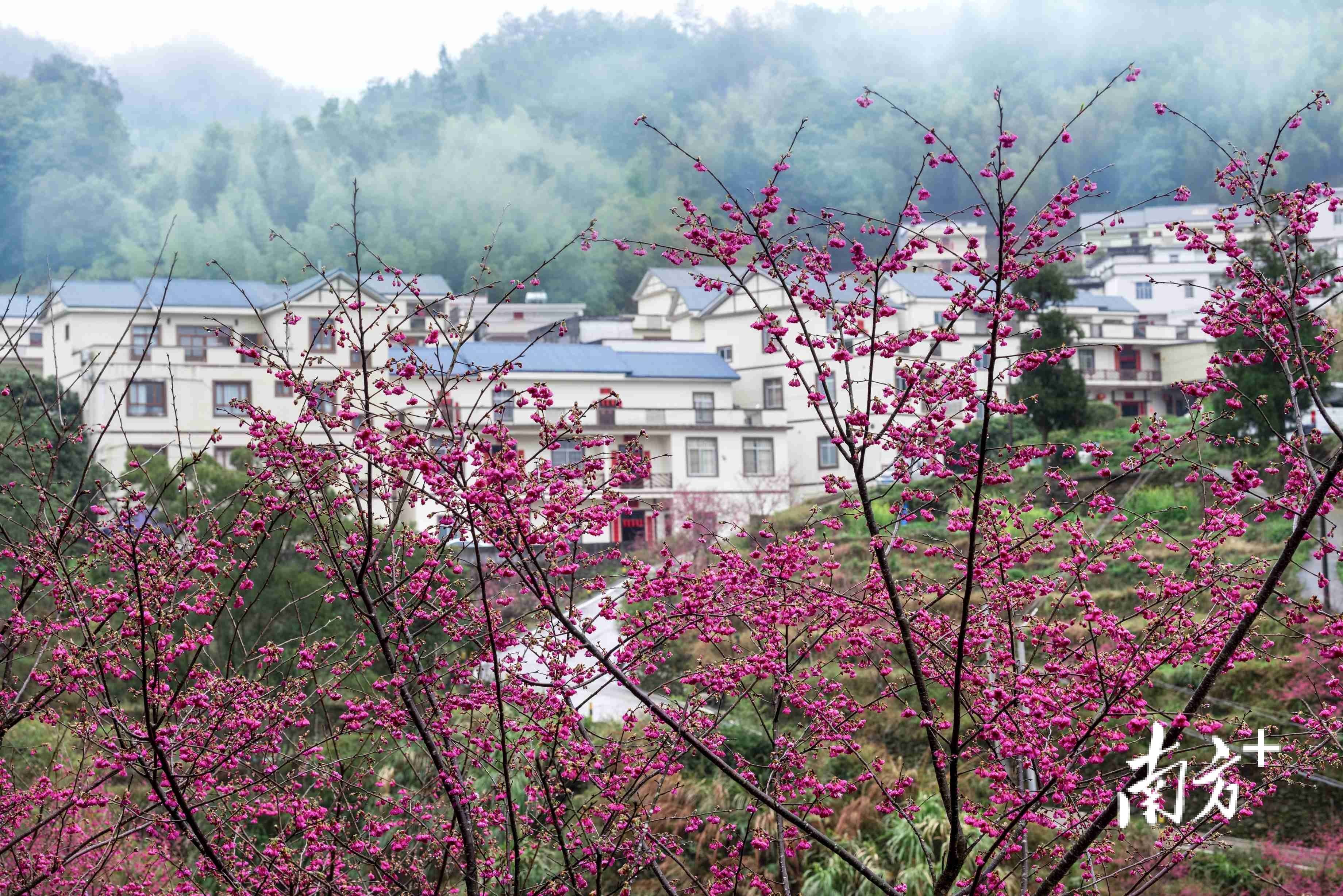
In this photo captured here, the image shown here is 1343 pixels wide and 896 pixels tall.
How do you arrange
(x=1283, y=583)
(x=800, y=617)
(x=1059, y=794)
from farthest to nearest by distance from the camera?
(x=1283, y=583), (x=800, y=617), (x=1059, y=794)

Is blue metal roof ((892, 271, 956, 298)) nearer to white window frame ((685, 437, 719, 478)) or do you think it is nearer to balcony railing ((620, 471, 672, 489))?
white window frame ((685, 437, 719, 478))

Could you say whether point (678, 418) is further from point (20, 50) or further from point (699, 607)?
point (20, 50)

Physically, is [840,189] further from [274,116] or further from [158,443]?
[274,116]

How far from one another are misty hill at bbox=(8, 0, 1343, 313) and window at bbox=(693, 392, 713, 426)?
1298 inches

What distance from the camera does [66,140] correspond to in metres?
101

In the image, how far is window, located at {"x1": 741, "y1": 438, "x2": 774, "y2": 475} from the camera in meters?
40.8

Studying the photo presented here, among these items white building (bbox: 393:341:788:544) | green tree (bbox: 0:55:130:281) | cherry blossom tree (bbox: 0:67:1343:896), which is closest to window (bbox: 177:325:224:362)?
white building (bbox: 393:341:788:544)

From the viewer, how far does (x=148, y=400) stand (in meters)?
37.8

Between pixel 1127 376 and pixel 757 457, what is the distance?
55.2 ft

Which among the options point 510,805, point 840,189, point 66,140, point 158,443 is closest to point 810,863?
point 510,805

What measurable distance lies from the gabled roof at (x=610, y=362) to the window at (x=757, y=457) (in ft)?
7.00

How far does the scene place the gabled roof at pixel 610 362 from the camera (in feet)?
133

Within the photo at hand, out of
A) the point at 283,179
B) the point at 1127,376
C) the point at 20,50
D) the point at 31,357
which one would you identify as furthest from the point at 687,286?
the point at 20,50

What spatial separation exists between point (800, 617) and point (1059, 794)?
1.54 m
